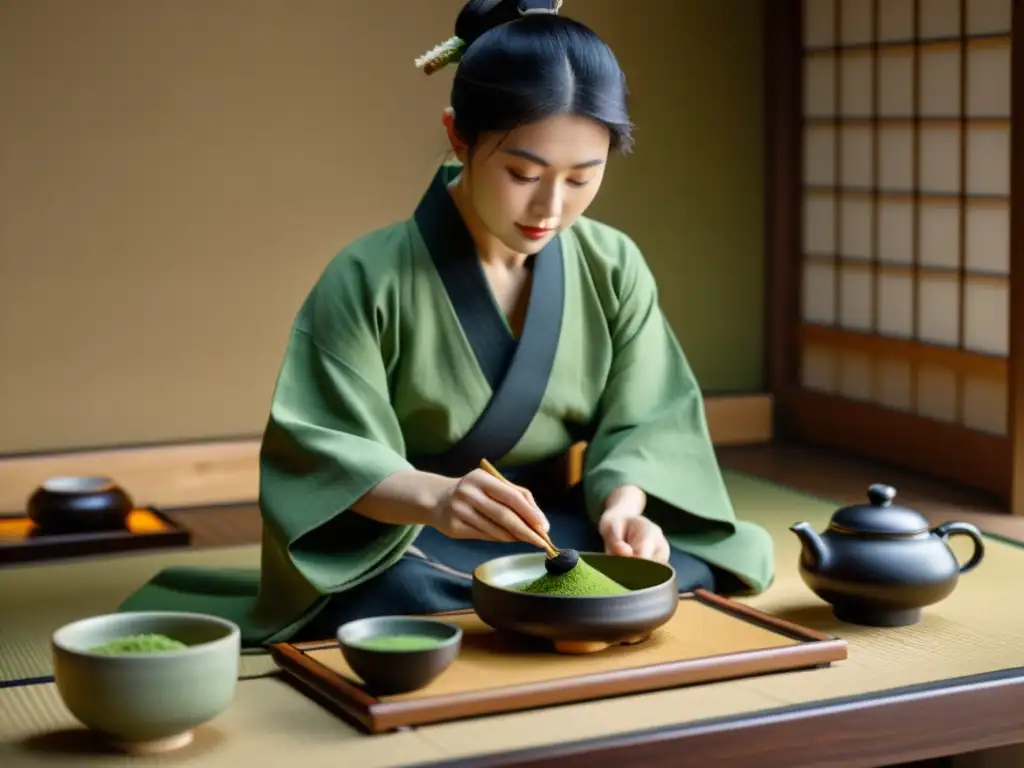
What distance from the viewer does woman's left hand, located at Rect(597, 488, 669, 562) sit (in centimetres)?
302

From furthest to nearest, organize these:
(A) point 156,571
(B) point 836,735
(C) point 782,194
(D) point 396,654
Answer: (C) point 782,194, (A) point 156,571, (B) point 836,735, (D) point 396,654

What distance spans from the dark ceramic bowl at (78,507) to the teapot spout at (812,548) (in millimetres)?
1974

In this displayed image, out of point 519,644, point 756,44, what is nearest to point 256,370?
point 756,44

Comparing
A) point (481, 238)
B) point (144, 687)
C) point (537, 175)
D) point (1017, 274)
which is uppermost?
point (537, 175)

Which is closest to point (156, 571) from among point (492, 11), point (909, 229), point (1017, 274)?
point (492, 11)

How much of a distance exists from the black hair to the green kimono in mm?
326

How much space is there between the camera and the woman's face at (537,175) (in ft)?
9.48

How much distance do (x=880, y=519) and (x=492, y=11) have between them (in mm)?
1176

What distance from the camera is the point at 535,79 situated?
289 centimetres

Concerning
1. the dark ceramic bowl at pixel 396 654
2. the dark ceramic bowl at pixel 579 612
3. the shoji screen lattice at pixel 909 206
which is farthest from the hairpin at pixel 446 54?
the shoji screen lattice at pixel 909 206

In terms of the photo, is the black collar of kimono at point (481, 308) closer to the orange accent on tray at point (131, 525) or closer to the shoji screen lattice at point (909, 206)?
the orange accent on tray at point (131, 525)

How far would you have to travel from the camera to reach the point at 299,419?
3.10 metres

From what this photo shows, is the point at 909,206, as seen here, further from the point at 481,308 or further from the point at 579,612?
the point at 579,612

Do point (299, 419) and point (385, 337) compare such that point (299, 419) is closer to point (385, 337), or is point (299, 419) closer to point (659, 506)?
point (385, 337)
